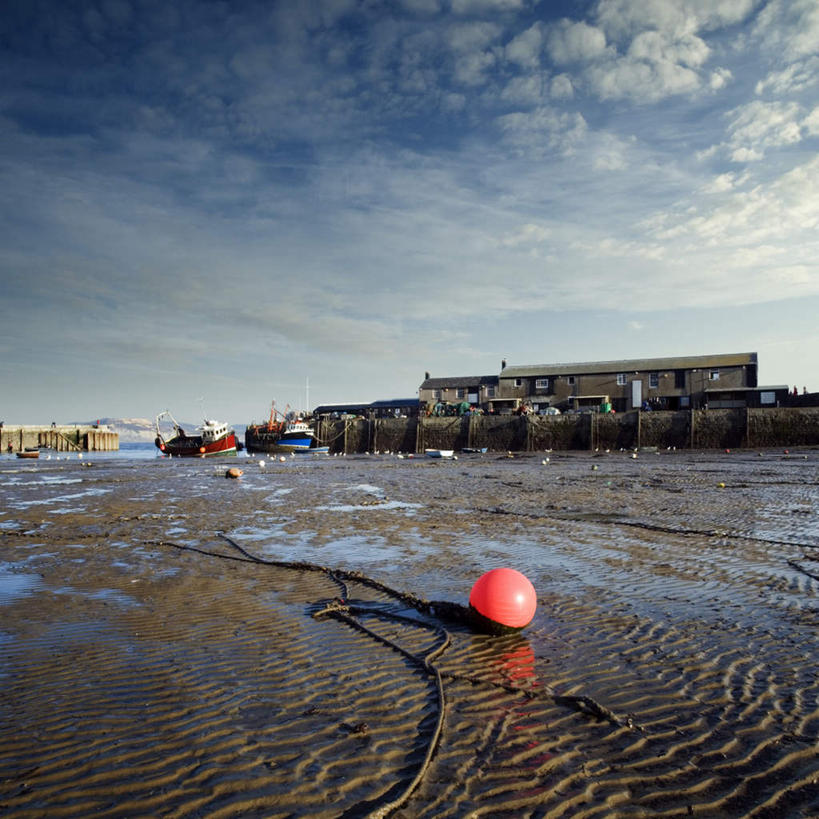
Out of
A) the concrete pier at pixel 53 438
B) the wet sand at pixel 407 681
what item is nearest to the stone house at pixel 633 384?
the wet sand at pixel 407 681

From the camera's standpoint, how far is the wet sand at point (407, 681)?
3.62 m

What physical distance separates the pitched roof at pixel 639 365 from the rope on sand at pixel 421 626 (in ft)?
210

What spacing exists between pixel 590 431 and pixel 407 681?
52.4 metres

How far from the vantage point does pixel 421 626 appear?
263 inches

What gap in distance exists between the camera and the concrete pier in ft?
283

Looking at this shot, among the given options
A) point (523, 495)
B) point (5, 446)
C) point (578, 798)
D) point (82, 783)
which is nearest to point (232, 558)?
point (82, 783)

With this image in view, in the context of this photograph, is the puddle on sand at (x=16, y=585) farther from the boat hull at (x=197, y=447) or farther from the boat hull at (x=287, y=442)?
the boat hull at (x=287, y=442)

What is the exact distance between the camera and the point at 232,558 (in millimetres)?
10391

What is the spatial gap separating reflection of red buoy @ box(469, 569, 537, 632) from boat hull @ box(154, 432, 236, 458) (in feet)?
197

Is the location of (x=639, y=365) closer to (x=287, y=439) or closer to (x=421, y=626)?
(x=287, y=439)

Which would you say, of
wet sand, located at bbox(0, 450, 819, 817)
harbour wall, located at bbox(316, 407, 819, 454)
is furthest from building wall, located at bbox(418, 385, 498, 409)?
wet sand, located at bbox(0, 450, 819, 817)

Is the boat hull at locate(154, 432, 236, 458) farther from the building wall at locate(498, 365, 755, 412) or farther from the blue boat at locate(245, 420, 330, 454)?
the building wall at locate(498, 365, 755, 412)

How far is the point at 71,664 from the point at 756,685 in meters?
6.49

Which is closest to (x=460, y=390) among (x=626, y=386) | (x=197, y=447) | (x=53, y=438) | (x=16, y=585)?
(x=626, y=386)
